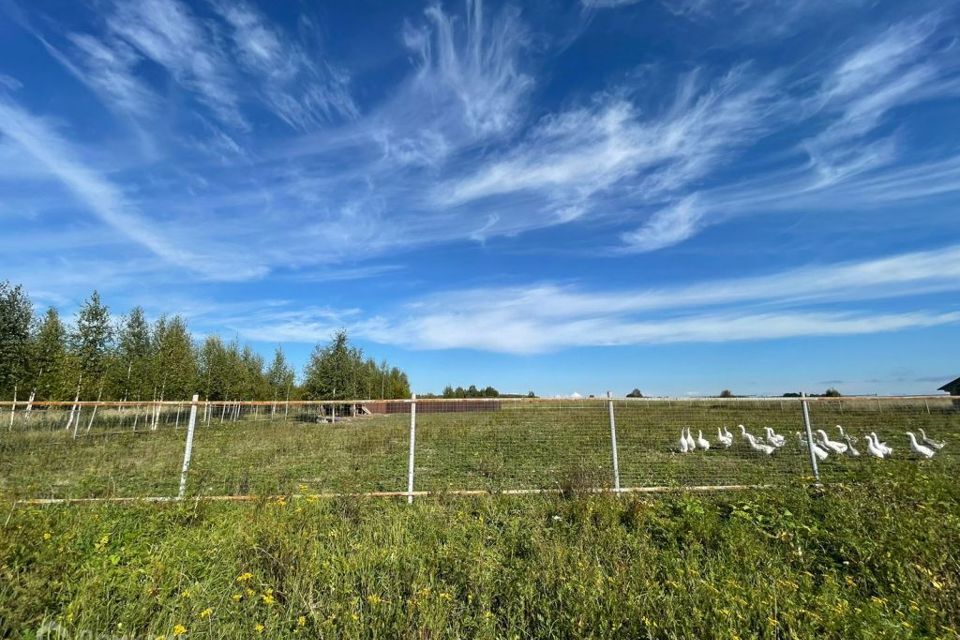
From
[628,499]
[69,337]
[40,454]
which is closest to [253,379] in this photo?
[69,337]

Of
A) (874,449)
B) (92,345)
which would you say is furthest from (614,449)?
(92,345)

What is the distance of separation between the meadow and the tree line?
18.7m

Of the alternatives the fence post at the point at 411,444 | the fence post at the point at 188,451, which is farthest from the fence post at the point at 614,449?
the fence post at the point at 188,451

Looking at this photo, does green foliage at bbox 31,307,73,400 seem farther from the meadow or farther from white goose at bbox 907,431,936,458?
white goose at bbox 907,431,936,458

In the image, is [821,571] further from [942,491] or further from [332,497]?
[332,497]

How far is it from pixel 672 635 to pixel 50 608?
3.93 m

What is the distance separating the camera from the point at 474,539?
15.4 feet

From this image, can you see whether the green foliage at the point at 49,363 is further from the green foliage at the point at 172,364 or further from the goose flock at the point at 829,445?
the goose flock at the point at 829,445

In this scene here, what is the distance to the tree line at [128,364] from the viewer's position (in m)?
21.1

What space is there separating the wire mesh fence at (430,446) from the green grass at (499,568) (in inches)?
43.1

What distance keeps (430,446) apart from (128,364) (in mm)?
23059

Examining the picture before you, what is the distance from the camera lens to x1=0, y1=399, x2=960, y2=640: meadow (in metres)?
3.01

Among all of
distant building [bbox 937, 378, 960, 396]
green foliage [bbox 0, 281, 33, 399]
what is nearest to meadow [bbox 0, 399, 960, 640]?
green foliage [bbox 0, 281, 33, 399]

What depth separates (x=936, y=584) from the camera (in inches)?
134
